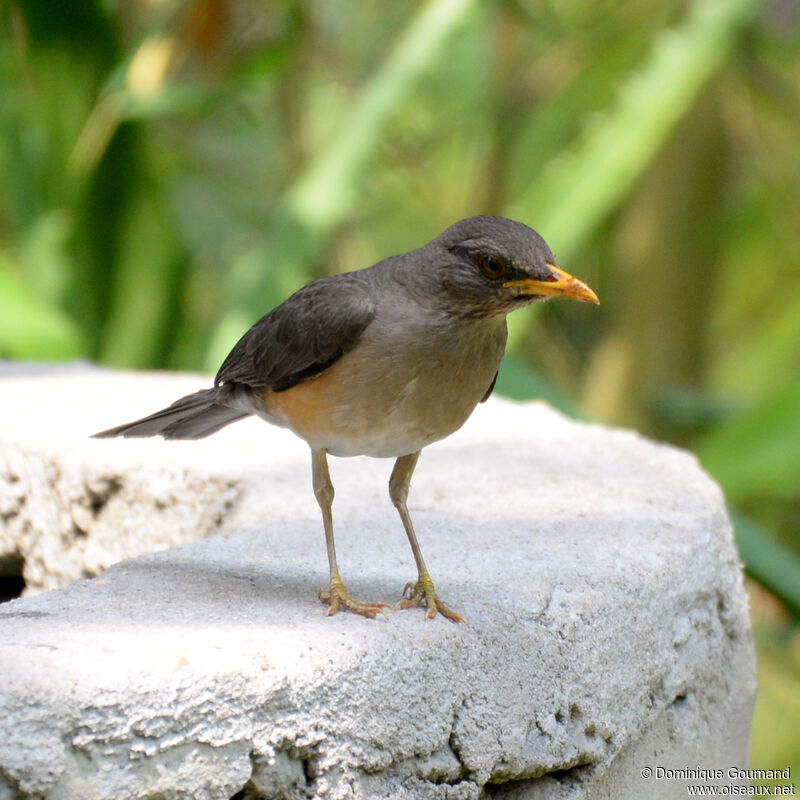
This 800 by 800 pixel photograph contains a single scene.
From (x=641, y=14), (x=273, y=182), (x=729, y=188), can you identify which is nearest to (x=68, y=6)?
(x=273, y=182)

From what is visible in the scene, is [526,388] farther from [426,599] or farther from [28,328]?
[426,599]

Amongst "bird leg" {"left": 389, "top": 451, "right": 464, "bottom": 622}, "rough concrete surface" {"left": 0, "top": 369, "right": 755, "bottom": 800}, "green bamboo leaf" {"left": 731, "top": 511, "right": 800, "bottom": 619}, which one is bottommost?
"green bamboo leaf" {"left": 731, "top": 511, "right": 800, "bottom": 619}

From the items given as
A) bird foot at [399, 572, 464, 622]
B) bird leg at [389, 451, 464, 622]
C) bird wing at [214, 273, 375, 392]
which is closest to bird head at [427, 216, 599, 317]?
bird wing at [214, 273, 375, 392]

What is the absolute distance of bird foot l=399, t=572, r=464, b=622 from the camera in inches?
104

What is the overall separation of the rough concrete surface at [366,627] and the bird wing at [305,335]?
0.49 meters

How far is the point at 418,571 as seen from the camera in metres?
2.83

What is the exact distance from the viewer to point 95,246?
23.4 feet

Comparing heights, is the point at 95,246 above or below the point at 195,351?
above

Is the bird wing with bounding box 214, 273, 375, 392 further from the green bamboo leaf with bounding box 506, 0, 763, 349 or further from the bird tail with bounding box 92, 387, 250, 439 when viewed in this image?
the green bamboo leaf with bounding box 506, 0, 763, 349

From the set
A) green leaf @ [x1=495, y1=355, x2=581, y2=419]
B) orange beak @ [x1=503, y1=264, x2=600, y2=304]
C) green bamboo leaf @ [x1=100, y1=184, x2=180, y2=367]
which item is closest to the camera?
orange beak @ [x1=503, y1=264, x2=600, y2=304]

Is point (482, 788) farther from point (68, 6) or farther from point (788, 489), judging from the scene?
point (68, 6)

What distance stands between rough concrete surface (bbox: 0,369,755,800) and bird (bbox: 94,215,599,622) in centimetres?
22

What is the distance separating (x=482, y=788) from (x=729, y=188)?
→ 663cm

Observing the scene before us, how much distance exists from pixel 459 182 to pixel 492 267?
682 centimetres
